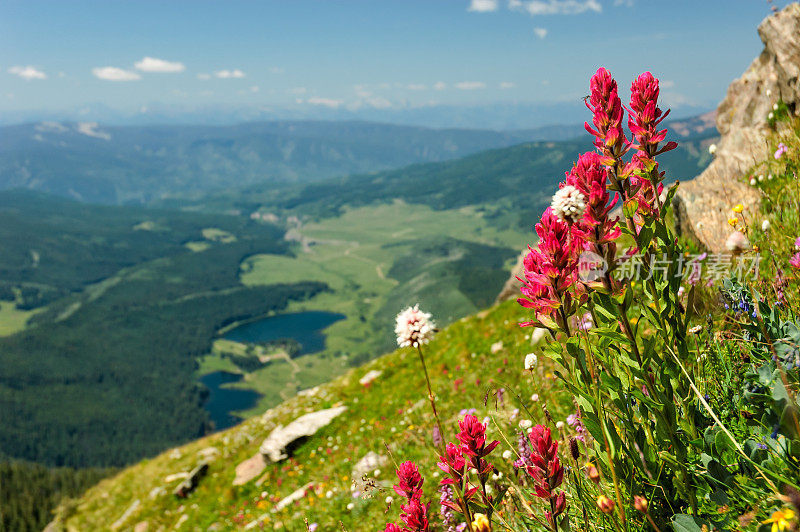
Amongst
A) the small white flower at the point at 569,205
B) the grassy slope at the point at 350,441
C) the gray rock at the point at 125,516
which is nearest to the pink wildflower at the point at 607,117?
the small white flower at the point at 569,205

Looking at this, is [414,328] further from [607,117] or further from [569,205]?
[607,117]

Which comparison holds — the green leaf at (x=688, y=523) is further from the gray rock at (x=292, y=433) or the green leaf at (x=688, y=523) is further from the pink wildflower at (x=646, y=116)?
the gray rock at (x=292, y=433)

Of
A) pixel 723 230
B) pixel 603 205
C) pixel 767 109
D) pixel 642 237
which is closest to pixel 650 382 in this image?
pixel 642 237

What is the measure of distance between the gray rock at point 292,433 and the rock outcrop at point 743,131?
1220 cm

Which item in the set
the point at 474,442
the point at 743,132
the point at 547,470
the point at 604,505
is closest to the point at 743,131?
the point at 743,132

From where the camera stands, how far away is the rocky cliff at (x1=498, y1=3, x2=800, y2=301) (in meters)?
7.62

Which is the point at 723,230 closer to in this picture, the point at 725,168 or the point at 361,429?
the point at 725,168

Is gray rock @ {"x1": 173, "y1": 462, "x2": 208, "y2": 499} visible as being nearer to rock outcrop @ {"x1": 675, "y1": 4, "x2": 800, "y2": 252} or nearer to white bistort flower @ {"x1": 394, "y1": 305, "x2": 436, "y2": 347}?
white bistort flower @ {"x1": 394, "y1": 305, "x2": 436, "y2": 347}

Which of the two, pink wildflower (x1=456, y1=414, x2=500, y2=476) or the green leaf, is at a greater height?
pink wildflower (x1=456, y1=414, x2=500, y2=476)

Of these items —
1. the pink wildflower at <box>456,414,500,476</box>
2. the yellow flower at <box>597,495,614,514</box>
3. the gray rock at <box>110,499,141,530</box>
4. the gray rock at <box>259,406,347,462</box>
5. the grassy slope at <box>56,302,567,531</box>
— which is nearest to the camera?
the yellow flower at <box>597,495,614,514</box>

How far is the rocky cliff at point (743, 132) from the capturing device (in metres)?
7.62

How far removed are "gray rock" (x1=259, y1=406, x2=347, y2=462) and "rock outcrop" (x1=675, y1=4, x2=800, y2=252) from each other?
480 inches

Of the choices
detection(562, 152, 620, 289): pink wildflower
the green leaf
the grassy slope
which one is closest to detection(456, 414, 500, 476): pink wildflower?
the green leaf

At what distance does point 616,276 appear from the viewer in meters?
2.41
